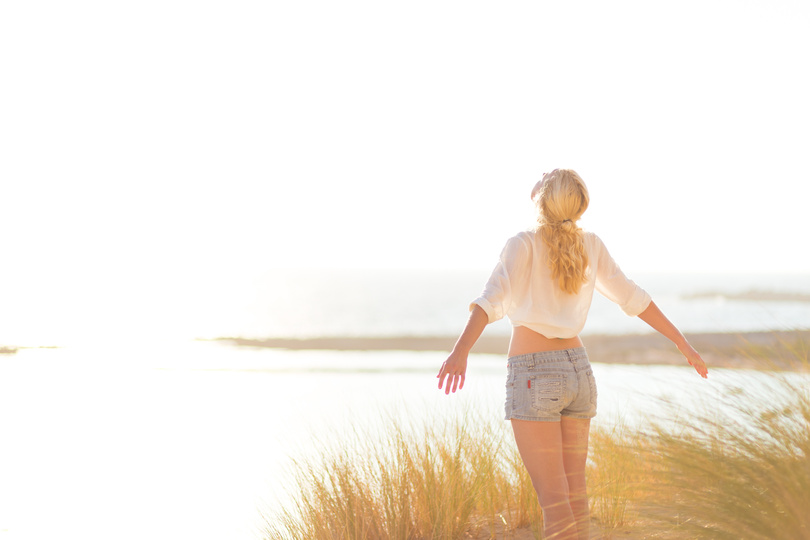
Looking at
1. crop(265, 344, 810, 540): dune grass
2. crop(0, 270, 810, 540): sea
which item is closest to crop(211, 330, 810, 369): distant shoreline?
crop(0, 270, 810, 540): sea

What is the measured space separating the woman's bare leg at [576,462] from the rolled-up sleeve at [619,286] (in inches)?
20.6

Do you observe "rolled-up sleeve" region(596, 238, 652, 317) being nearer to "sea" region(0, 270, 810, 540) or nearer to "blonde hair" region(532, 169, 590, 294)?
"blonde hair" region(532, 169, 590, 294)

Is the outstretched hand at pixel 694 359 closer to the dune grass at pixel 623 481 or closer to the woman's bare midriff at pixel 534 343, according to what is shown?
the dune grass at pixel 623 481

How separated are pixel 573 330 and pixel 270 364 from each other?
535 inches

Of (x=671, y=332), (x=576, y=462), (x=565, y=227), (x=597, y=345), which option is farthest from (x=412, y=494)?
(x=597, y=345)

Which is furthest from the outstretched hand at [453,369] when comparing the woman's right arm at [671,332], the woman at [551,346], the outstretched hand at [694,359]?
the outstretched hand at [694,359]

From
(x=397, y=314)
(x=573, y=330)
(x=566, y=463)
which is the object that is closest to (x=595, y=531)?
(x=566, y=463)

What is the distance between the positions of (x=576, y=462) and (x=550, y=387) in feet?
1.06

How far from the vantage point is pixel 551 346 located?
7.82 feet

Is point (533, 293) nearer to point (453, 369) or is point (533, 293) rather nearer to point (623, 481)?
point (453, 369)

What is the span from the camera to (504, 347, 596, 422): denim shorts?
2.30 m

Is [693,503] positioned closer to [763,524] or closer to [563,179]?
[763,524]

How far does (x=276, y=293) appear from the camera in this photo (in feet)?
213

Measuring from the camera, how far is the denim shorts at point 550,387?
2.30 m
